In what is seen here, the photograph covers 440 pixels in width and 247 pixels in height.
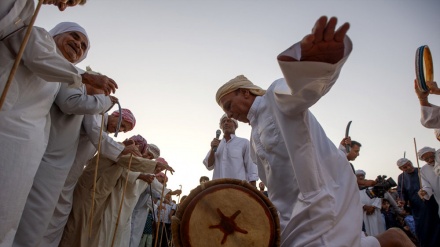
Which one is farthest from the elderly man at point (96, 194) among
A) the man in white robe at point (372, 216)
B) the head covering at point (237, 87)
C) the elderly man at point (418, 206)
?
Answer: the man in white robe at point (372, 216)

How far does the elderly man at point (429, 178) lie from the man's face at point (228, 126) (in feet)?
13.0

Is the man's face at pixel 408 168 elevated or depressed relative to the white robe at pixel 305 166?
elevated

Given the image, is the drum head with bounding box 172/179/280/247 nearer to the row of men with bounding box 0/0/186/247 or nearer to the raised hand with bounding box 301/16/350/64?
the raised hand with bounding box 301/16/350/64

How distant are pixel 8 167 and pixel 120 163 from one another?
5.79ft

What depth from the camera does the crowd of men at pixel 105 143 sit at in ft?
5.27

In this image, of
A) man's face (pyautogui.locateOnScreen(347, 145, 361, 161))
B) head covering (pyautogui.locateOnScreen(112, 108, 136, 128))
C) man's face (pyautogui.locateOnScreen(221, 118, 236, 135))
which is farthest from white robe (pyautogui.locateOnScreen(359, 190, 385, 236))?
head covering (pyautogui.locateOnScreen(112, 108, 136, 128))

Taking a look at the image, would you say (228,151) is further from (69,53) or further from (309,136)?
(309,136)

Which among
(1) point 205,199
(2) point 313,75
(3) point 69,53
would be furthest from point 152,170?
(2) point 313,75

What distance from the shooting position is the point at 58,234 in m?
3.33

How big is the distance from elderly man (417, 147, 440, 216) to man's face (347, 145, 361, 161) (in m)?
2.02

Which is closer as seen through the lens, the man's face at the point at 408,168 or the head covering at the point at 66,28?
the head covering at the point at 66,28

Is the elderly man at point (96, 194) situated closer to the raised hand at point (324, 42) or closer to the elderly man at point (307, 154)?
the elderly man at point (307, 154)

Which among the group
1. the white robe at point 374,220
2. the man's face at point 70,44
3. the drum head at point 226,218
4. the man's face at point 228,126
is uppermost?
the man's face at point 228,126

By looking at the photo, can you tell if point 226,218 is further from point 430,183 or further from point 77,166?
point 430,183
